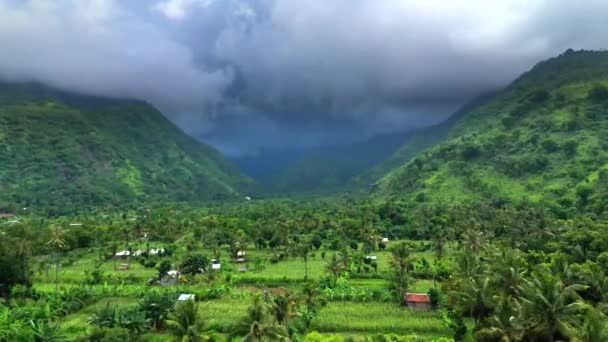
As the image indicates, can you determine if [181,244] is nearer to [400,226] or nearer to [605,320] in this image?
[400,226]

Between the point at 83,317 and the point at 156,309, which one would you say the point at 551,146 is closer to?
the point at 156,309

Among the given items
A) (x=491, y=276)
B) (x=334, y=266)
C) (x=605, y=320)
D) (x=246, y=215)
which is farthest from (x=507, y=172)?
(x=605, y=320)

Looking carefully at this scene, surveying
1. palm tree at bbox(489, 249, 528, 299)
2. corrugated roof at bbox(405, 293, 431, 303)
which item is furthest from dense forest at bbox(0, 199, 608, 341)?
corrugated roof at bbox(405, 293, 431, 303)

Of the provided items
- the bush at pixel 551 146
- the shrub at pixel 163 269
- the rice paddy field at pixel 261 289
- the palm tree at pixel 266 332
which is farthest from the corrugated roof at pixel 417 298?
the bush at pixel 551 146

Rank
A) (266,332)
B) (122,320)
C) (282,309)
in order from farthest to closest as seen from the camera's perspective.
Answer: (122,320), (282,309), (266,332)

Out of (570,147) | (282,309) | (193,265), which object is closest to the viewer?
(282,309)

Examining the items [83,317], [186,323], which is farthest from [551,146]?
[83,317]

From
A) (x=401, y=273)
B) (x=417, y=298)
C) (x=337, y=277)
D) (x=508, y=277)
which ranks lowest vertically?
(x=417, y=298)
